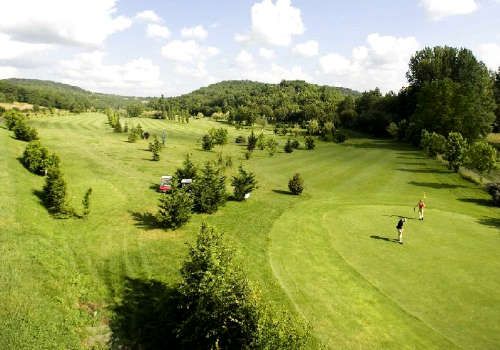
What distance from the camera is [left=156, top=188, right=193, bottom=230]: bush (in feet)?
99.0

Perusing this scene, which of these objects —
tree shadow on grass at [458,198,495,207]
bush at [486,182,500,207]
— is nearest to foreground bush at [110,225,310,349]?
tree shadow on grass at [458,198,495,207]

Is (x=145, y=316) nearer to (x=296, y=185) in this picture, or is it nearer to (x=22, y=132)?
(x=296, y=185)

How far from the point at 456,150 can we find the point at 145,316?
63605mm

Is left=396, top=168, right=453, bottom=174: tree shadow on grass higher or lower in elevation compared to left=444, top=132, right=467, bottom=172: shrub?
lower

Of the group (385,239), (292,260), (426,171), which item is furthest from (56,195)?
(426,171)

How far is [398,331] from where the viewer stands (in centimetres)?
1850

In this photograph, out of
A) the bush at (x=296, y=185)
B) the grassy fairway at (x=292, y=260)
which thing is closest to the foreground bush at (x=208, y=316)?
the grassy fairway at (x=292, y=260)

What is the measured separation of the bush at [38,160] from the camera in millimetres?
42156

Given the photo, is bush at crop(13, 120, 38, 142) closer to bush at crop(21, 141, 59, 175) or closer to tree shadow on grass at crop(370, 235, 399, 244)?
bush at crop(21, 141, 59, 175)

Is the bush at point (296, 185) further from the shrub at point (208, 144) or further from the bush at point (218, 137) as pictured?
the bush at point (218, 137)

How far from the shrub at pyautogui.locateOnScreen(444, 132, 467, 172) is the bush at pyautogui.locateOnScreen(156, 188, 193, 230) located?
54059 mm

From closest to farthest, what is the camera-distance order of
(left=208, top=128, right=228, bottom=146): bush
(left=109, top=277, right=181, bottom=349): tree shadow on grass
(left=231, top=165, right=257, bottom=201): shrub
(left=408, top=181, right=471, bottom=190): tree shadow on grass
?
(left=109, top=277, right=181, bottom=349): tree shadow on grass → (left=231, top=165, right=257, bottom=201): shrub → (left=408, top=181, right=471, bottom=190): tree shadow on grass → (left=208, top=128, right=228, bottom=146): bush

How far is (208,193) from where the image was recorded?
3522 cm

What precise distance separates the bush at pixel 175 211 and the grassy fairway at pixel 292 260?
94cm
